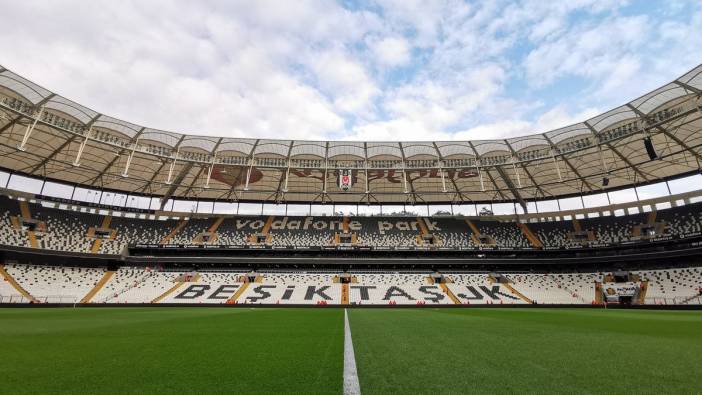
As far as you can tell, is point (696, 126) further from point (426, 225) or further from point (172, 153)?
point (172, 153)

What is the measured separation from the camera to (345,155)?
38656 mm

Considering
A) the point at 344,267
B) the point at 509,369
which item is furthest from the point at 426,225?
the point at 509,369

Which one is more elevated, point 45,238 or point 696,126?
point 696,126

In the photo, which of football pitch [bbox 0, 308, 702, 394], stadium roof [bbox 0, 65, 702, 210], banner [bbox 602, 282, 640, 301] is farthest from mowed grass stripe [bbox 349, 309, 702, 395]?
banner [bbox 602, 282, 640, 301]

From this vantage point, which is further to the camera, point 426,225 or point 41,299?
point 426,225

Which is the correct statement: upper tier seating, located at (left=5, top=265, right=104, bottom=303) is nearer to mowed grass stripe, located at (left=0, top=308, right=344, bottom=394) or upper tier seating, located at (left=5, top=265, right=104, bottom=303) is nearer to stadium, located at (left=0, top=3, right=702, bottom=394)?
stadium, located at (left=0, top=3, right=702, bottom=394)

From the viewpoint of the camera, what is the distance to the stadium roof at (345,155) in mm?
28281

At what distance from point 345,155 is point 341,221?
14.3 meters

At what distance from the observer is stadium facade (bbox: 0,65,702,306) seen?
31344 millimetres

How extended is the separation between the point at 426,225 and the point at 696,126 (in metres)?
29.6

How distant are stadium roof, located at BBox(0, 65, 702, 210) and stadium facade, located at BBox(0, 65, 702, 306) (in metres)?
0.18

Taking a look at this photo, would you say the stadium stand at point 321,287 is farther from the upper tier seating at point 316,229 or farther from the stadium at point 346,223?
the upper tier seating at point 316,229

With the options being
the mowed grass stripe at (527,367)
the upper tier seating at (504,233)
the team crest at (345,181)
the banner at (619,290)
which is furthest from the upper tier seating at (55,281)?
the banner at (619,290)

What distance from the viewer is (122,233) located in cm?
4222
